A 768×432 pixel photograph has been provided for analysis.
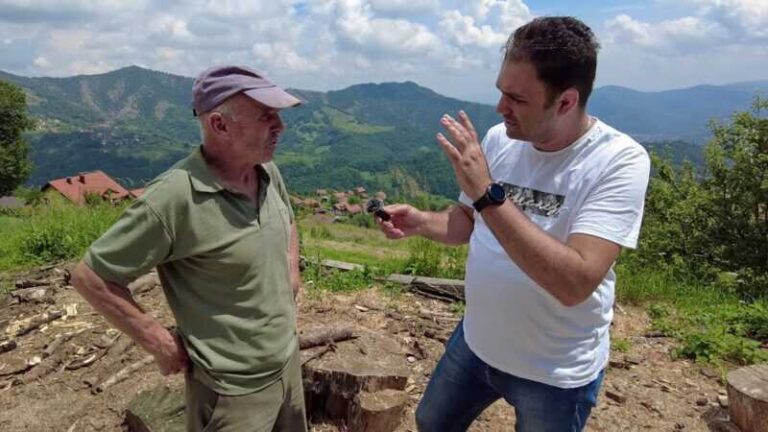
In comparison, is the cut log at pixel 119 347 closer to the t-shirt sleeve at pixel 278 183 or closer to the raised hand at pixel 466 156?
the t-shirt sleeve at pixel 278 183

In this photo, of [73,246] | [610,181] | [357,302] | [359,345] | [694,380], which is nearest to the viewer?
[610,181]

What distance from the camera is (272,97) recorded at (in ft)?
7.50

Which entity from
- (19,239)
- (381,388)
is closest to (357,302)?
(381,388)

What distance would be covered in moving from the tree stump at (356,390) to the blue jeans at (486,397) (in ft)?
3.08

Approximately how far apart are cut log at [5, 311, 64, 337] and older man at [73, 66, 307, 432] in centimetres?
395

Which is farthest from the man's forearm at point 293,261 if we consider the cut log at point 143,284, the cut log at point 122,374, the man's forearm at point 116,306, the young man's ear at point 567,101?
the cut log at point 143,284

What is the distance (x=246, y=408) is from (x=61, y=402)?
2793mm

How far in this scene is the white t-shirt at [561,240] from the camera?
6.37ft

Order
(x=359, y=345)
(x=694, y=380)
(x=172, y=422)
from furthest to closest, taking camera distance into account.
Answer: (x=694, y=380) < (x=359, y=345) < (x=172, y=422)

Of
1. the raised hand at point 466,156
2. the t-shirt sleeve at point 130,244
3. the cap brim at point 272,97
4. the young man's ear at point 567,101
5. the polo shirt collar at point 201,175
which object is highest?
the young man's ear at point 567,101

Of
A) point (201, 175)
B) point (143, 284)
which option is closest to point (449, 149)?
point (201, 175)

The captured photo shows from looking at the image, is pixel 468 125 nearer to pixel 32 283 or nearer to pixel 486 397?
pixel 486 397

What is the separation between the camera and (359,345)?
14.0 ft

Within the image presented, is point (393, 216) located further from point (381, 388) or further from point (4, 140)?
point (4, 140)
